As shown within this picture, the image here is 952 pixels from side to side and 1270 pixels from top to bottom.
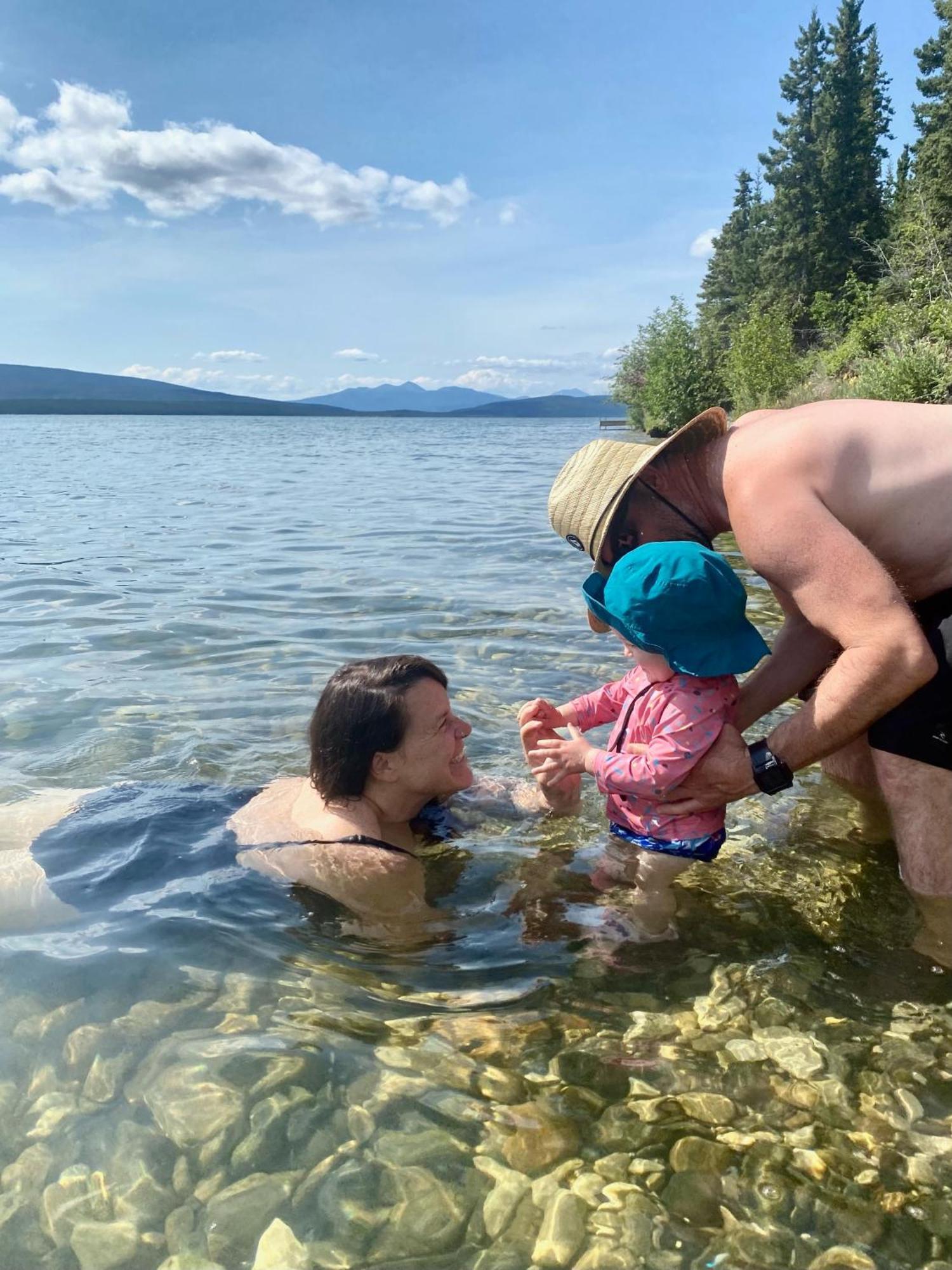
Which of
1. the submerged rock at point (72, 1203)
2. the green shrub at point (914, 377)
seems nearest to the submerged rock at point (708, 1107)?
the submerged rock at point (72, 1203)

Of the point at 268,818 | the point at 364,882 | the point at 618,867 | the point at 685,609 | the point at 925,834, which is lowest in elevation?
the point at 618,867

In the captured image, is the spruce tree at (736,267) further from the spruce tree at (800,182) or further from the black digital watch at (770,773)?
the black digital watch at (770,773)

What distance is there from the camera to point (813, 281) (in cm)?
6475

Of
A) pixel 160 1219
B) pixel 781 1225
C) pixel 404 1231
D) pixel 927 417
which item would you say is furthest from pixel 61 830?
pixel 927 417

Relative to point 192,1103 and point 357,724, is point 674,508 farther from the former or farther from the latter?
point 192,1103

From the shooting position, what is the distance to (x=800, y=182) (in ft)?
210

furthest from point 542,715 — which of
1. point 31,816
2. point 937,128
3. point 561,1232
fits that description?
point 937,128

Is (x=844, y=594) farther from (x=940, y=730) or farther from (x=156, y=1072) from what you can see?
(x=156, y=1072)

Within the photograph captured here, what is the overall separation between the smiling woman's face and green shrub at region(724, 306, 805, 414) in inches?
1828

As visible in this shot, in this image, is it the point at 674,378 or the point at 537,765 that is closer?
the point at 537,765

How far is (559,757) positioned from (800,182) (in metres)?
70.8

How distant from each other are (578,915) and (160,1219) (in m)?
2.09

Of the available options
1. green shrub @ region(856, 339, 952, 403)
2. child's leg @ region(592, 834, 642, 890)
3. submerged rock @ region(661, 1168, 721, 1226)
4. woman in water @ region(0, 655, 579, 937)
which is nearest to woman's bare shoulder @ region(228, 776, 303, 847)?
woman in water @ region(0, 655, 579, 937)

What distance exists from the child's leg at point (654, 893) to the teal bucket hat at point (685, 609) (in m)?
0.86
